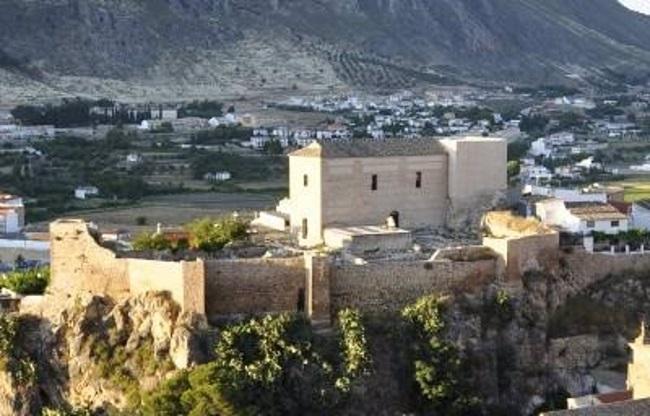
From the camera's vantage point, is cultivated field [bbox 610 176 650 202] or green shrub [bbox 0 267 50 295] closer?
green shrub [bbox 0 267 50 295]

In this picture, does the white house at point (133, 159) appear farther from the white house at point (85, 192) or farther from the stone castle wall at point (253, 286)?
the stone castle wall at point (253, 286)

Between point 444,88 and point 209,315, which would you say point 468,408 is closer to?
point 209,315

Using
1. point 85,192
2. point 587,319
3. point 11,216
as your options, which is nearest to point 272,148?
point 85,192

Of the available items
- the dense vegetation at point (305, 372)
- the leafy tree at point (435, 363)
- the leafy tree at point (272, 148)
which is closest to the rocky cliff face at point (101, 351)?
the dense vegetation at point (305, 372)

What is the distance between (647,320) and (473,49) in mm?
108521

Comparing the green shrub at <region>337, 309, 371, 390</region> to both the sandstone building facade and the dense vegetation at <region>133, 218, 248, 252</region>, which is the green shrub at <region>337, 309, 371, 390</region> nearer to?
the sandstone building facade

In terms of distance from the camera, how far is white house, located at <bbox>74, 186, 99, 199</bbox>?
175 ft

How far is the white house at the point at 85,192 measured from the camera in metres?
53.2

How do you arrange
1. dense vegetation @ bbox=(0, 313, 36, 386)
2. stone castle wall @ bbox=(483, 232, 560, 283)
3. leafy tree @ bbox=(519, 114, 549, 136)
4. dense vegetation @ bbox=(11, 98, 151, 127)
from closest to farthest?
dense vegetation @ bbox=(0, 313, 36, 386) < stone castle wall @ bbox=(483, 232, 560, 283) < dense vegetation @ bbox=(11, 98, 151, 127) < leafy tree @ bbox=(519, 114, 549, 136)

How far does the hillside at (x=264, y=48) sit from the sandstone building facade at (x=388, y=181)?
58.0 meters

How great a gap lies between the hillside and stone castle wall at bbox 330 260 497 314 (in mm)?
62525

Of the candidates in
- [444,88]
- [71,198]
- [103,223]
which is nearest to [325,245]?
[103,223]

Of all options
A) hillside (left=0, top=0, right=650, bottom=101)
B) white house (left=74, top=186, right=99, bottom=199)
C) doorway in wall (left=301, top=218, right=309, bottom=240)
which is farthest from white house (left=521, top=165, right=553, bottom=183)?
hillside (left=0, top=0, right=650, bottom=101)

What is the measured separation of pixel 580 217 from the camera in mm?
32125
